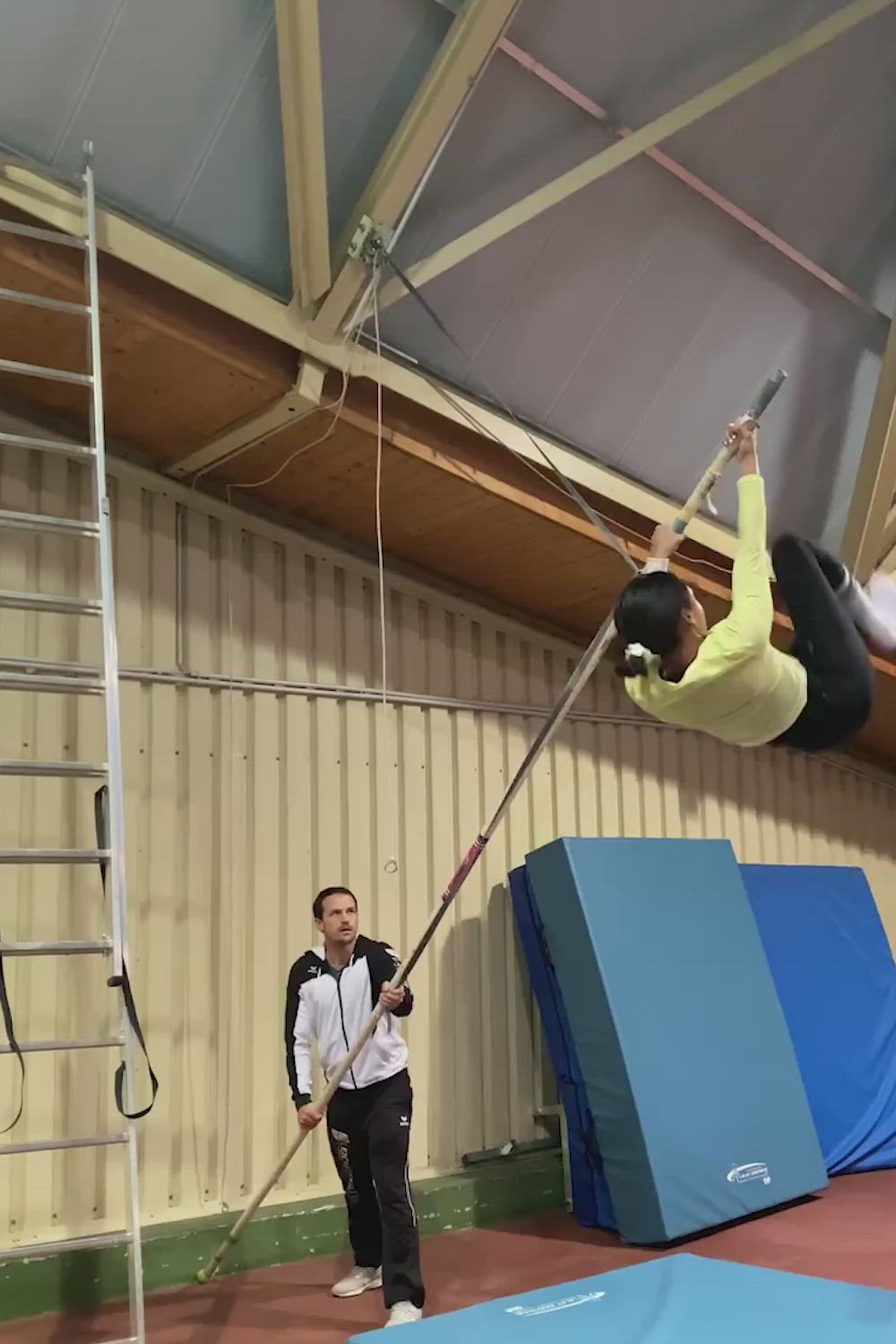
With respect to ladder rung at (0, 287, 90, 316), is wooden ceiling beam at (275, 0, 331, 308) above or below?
above

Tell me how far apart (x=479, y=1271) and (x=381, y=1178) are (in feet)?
2.58

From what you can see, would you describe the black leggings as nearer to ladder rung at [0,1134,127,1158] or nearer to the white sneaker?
ladder rung at [0,1134,127,1158]

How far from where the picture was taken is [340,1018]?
12.5 ft

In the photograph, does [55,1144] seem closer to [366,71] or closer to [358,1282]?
[358,1282]

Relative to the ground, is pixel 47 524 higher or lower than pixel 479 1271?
higher

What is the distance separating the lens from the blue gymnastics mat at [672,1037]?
436 cm

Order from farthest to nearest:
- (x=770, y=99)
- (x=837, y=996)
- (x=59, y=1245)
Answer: (x=837, y=996) < (x=770, y=99) < (x=59, y=1245)

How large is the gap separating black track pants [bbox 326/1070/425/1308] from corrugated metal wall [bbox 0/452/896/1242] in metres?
0.59

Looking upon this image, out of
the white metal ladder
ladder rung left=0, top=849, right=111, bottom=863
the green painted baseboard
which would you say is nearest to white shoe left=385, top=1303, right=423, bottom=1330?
the white metal ladder

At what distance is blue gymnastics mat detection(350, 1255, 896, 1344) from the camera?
2434 mm

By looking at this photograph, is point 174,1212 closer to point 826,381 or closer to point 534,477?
point 534,477

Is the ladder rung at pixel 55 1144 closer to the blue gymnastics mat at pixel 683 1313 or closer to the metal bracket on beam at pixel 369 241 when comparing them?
the blue gymnastics mat at pixel 683 1313

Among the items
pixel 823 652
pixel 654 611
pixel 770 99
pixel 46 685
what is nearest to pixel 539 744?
pixel 654 611

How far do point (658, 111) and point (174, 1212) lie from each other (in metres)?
4.15
